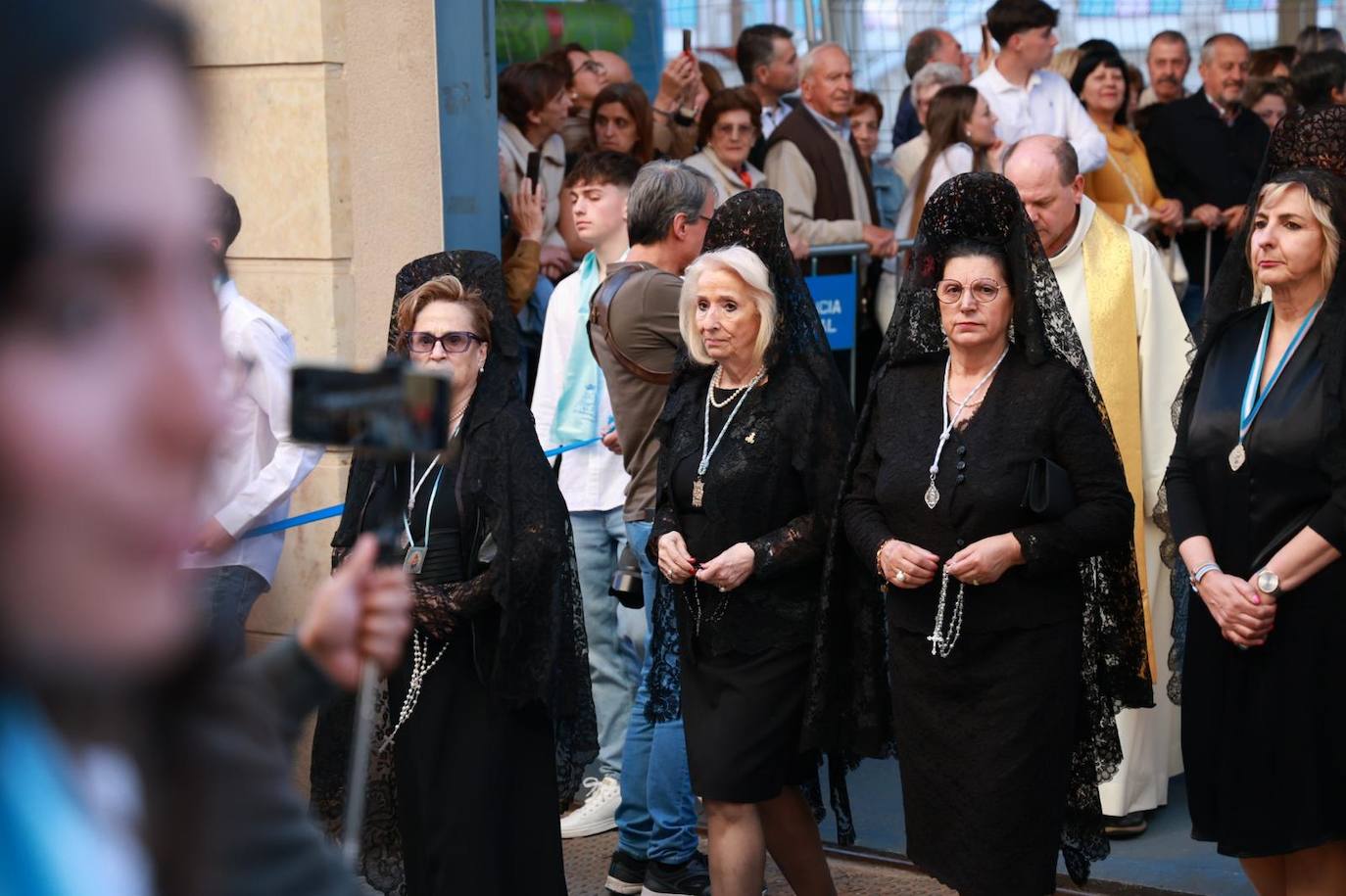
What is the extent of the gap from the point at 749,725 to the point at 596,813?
160 centimetres

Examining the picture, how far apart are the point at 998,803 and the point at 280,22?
367 centimetres

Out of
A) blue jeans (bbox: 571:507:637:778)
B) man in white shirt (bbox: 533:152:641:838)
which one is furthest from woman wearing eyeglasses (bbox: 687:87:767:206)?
blue jeans (bbox: 571:507:637:778)

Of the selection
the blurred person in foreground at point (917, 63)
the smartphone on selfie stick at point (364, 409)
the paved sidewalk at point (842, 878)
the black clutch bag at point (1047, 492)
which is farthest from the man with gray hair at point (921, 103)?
the smartphone on selfie stick at point (364, 409)

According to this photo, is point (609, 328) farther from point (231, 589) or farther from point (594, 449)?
point (231, 589)

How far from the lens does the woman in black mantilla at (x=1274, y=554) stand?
4301mm

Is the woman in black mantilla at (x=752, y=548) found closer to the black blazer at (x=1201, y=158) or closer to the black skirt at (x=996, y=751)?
the black skirt at (x=996, y=751)

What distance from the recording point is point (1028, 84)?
28.2 ft

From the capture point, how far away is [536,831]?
184 inches

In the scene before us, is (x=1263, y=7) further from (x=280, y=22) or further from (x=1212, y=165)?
(x=280, y=22)

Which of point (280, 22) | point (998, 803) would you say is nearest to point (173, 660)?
point (998, 803)

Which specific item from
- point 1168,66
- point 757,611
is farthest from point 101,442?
point 1168,66

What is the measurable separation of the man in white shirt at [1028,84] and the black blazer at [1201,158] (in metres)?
1.07

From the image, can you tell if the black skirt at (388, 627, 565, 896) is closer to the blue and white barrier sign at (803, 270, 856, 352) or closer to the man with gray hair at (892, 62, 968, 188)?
the blue and white barrier sign at (803, 270, 856, 352)

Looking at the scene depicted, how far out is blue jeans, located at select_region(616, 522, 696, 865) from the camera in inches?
208
